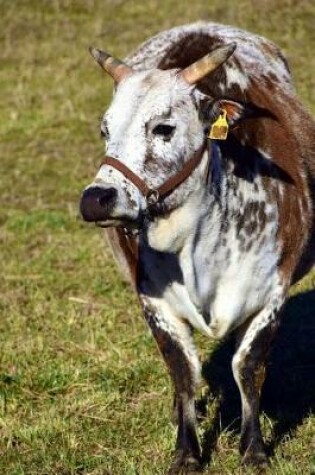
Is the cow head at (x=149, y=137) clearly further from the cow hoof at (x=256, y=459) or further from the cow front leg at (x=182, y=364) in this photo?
the cow hoof at (x=256, y=459)

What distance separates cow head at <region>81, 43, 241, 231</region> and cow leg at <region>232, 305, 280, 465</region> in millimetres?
818

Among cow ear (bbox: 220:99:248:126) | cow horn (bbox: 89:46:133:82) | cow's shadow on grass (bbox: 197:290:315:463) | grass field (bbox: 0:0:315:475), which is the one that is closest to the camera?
cow ear (bbox: 220:99:248:126)

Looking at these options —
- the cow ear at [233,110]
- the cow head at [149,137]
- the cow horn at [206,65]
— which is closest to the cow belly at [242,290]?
the cow head at [149,137]

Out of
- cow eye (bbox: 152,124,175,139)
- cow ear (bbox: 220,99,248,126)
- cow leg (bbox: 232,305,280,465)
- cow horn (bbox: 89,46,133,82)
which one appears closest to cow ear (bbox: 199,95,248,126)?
cow ear (bbox: 220,99,248,126)

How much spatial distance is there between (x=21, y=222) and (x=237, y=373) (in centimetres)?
547

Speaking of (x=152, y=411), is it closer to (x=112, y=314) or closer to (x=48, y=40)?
(x=112, y=314)

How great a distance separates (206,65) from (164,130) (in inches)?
14.1

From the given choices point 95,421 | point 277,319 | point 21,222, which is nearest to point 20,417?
point 95,421

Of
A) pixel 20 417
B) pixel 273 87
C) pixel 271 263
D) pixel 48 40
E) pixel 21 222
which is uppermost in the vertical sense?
pixel 273 87

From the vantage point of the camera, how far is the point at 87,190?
4.83 m

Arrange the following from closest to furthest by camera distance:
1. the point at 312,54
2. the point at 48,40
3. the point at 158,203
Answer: the point at 158,203 → the point at 312,54 → the point at 48,40

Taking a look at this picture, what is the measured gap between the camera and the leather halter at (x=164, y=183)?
16.3ft

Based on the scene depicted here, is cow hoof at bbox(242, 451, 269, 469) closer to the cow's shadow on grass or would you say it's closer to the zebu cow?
the zebu cow

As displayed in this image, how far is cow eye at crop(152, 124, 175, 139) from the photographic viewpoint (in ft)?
16.8
